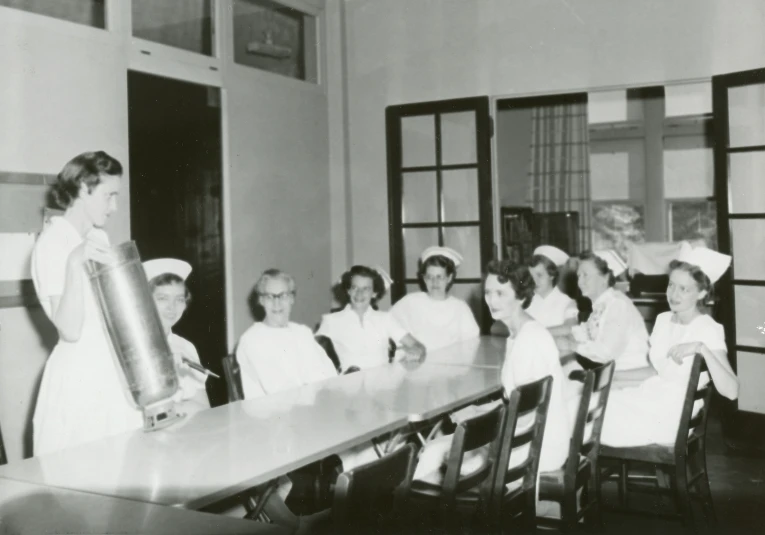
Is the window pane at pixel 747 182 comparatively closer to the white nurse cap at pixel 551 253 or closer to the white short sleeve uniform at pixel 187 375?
the white nurse cap at pixel 551 253

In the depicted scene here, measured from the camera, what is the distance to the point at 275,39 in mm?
5836

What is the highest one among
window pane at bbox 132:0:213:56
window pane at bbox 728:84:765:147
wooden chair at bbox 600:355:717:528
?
window pane at bbox 132:0:213:56

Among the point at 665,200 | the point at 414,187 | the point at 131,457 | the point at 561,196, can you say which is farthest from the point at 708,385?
the point at 665,200

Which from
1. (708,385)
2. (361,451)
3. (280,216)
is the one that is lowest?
(361,451)

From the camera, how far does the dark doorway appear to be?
505cm

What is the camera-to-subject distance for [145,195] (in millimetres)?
5105

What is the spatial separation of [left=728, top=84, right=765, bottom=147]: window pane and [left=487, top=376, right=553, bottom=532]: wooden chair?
2.94m

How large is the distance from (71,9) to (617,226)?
806cm

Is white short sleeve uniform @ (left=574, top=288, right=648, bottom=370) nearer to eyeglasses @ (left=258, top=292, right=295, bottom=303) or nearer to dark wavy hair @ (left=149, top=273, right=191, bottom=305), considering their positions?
eyeglasses @ (left=258, top=292, right=295, bottom=303)

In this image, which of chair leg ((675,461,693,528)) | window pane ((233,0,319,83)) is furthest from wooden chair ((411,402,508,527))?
window pane ((233,0,319,83))

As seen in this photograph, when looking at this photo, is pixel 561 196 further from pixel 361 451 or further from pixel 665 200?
pixel 361 451

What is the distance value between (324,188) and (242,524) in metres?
4.82

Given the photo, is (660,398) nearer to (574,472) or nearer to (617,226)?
(574,472)

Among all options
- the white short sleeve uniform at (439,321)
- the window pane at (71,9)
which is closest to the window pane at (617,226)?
the white short sleeve uniform at (439,321)
